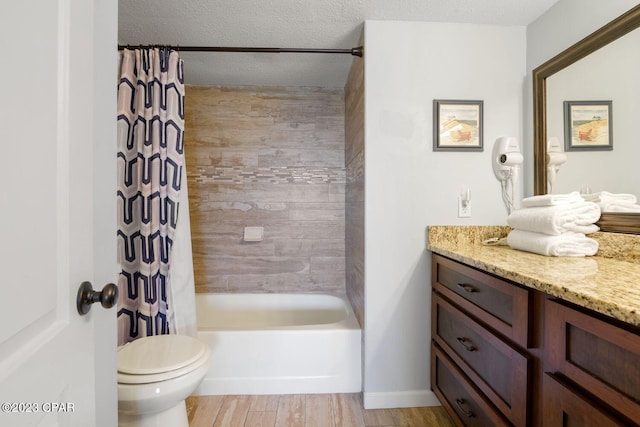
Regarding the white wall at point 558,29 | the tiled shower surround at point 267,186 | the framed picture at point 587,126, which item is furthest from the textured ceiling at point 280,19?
the framed picture at point 587,126

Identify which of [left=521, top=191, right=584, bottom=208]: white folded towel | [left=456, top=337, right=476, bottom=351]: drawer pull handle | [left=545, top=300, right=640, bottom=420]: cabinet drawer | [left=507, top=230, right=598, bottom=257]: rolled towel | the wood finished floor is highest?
[left=521, top=191, right=584, bottom=208]: white folded towel

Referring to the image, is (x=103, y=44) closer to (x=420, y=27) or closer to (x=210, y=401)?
(x=420, y=27)

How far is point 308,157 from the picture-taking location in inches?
108

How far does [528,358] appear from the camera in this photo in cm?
98

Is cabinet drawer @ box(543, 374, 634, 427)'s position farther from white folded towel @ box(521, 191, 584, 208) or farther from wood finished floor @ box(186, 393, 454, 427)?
wood finished floor @ box(186, 393, 454, 427)

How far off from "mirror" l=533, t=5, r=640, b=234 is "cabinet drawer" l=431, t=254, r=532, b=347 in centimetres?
66

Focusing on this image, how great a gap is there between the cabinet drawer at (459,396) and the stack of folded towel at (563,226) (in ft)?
2.18

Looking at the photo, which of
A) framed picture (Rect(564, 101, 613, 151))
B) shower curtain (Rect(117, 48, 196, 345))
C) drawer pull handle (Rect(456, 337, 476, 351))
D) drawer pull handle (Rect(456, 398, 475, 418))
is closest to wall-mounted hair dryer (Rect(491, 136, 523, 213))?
framed picture (Rect(564, 101, 613, 151))

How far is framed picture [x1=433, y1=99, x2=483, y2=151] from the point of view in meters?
1.83

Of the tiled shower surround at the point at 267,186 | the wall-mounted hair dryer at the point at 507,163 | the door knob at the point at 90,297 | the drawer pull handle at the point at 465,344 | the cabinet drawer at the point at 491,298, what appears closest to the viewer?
the door knob at the point at 90,297

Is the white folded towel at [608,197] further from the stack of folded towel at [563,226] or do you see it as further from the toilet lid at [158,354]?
the toilet lid at [158,354]

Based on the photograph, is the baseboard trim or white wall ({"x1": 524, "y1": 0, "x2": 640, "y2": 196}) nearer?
white wall ({"x1": 524, "y1": 0, "x2": 640, "y2": 196})

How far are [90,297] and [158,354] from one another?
883mm

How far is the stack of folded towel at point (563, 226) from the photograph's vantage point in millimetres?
1326
